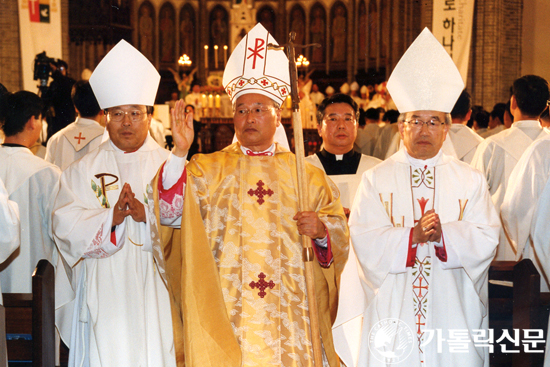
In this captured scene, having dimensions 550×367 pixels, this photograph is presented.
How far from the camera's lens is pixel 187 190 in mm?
3375

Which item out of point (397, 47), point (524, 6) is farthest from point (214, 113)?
point (524, 6)

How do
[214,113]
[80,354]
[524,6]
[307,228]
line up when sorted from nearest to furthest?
[307,228]
[80,354]
[524,6]
[214,113]

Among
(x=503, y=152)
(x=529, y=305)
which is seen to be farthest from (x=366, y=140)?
(x=529, y=305)

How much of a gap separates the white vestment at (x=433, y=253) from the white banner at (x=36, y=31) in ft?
27.1

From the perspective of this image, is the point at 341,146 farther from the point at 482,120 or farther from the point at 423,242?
the point at 482,120

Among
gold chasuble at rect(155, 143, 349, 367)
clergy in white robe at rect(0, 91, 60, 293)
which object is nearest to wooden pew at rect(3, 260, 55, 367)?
gold chasuble at rect(155, 143, 349, 367)

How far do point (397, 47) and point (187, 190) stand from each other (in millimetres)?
15022

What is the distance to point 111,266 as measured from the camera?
3.78m

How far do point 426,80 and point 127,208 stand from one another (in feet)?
5.93

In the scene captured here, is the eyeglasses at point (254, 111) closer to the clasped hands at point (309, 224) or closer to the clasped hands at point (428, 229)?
the clasped hands at point (309, 224)

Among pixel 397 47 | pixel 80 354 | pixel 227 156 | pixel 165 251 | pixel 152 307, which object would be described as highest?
pixel 397 47

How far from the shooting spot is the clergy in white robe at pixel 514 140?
5.30 meters

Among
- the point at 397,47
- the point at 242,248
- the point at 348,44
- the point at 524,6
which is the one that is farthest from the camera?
the point at 348,44

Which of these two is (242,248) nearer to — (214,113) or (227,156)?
(227,156)
